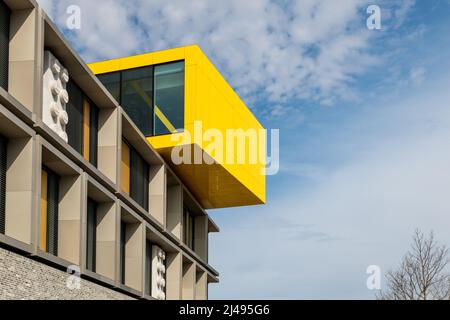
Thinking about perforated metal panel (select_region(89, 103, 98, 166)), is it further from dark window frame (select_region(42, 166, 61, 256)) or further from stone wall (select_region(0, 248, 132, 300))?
stone wall (select_region(0, 248, 132, 300))

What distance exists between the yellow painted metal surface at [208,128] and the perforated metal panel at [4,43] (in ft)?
39.8

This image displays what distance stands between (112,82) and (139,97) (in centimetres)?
176

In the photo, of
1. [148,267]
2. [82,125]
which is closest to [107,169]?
[82,125]

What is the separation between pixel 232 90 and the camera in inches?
1505

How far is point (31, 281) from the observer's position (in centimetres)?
2023

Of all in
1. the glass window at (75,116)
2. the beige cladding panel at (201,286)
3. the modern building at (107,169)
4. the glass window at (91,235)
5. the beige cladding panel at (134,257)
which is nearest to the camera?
the modern building at (107,169)

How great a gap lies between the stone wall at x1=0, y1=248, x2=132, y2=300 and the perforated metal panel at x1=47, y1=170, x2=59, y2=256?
4.49 feet

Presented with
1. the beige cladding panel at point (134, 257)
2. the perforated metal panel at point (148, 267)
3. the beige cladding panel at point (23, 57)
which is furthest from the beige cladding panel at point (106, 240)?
the beige cladding panel at point (23, 57)

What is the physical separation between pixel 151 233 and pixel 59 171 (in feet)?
30.9

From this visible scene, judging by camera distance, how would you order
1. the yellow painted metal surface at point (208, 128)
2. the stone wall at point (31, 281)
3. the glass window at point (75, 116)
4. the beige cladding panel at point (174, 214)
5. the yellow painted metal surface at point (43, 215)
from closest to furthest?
the stone wall at point (31, 281)
the yellow painted metal surface at point (43, 215)
the glass window at point (75, 116)
the yellow painted metal surface at point (208, 128)
the beige cladding panel at point (174, 214)

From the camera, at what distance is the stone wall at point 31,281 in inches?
738

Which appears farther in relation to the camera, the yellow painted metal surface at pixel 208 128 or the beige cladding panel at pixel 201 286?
the beige cladding panel at pixel 201 286

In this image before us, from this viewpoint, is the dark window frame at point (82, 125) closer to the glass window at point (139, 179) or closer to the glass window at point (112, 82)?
the glass window at point (139, 179)
